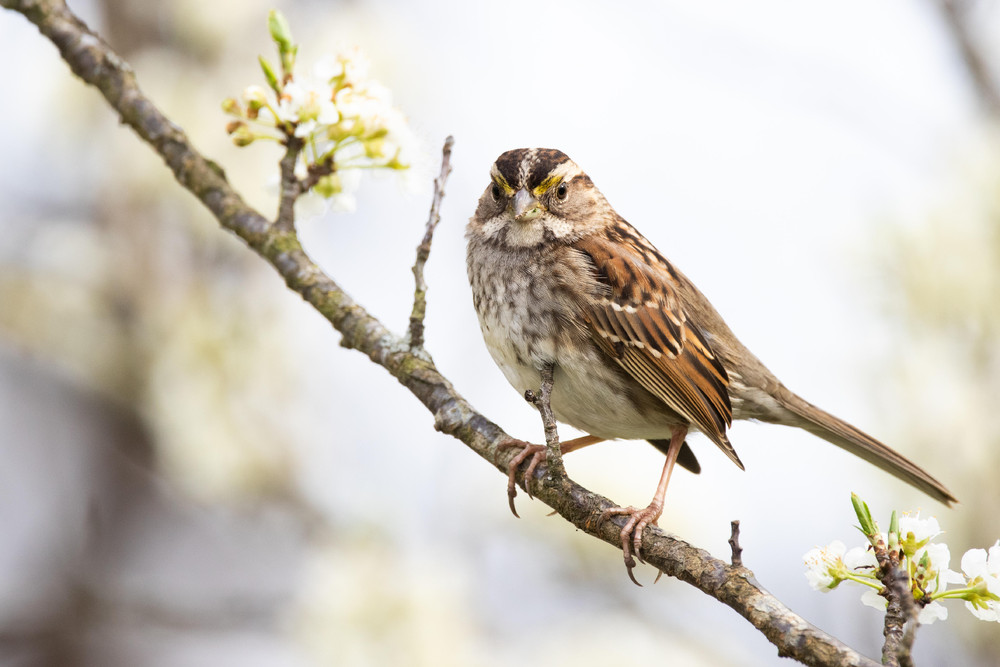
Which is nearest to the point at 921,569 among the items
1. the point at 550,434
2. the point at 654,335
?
the point at 550,434

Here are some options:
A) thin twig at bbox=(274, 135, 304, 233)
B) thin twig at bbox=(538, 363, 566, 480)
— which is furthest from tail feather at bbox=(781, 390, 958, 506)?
thin twig at bbox=(274, 135, 304, 233)

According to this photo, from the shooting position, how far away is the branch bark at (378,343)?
1.79m

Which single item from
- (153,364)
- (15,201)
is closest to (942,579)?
(153,364)

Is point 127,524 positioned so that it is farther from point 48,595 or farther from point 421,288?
point 421,288

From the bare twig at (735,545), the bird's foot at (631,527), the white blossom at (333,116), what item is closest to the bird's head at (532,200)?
the white blossom at (333,116)

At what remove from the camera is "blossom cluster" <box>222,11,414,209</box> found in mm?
2643

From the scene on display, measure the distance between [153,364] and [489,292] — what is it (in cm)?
245

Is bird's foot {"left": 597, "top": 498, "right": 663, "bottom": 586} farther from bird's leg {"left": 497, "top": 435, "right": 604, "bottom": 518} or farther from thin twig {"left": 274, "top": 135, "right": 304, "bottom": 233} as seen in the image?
thin twig {"left": 274, "top": 135, "right": 304, "bottom": 233}

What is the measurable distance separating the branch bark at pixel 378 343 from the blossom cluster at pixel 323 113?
22cm

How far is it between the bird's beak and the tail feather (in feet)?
4.11

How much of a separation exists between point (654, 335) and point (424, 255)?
1.07 meters

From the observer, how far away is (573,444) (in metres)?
3.64

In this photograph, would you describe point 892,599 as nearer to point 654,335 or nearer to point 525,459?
point 525,459

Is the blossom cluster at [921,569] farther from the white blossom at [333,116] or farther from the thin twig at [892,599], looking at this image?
the white blossom at [333,116]
